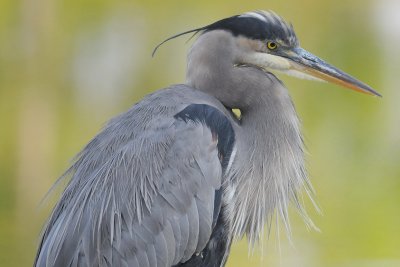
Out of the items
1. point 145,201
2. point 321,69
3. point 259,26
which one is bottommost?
point 145,201

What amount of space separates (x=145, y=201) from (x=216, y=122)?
0.43 m

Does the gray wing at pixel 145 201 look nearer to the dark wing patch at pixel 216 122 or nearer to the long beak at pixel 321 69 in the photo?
the dark wing patch at pixel 216 122

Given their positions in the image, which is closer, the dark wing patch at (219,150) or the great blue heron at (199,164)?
the great blue heron at (199,164)

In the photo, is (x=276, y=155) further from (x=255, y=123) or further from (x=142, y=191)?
(x=142, y=191)

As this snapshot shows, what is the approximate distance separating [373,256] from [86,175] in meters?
3.82

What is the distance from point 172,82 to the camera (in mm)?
9969

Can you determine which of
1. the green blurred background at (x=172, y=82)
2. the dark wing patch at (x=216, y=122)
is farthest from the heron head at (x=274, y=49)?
the green blurred background at (x=172, y=82)

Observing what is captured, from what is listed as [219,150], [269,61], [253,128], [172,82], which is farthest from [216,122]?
[172,82]

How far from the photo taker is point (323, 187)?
8359 mm

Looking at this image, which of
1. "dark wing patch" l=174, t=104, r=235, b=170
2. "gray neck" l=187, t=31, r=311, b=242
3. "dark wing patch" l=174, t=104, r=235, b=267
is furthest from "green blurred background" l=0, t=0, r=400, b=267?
"dark wing patch" l=174, t=104, r=235, b=170

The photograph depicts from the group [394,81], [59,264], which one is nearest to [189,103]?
[59,264]

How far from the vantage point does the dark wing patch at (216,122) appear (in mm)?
3715

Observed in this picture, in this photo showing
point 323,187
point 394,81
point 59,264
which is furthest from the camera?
point 394,81

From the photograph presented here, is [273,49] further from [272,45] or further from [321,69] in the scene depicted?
[321,69]
